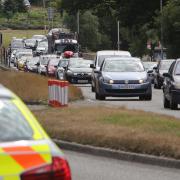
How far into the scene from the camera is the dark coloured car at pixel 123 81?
29.6 metres

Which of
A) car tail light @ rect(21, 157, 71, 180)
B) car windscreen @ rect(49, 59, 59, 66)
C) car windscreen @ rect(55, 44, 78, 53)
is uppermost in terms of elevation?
car tail light @ rect(21, 157, 71, 180)

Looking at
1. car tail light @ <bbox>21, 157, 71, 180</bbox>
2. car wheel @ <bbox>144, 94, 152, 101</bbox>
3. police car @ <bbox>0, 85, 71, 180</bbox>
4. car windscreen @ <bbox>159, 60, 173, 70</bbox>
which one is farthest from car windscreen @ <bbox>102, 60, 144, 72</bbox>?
car tail light @ <bbox>21, 157, 71, 180</bbox>

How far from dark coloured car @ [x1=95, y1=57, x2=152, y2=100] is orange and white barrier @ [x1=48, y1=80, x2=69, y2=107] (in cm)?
454

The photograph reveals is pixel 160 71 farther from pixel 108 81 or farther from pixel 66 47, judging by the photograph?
pixel 66 47

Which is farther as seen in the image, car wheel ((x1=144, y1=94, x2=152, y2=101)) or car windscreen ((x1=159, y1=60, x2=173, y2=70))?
car windscreen ((x1=159, y1=60, x2=173, y2=70))

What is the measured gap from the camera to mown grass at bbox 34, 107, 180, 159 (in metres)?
13.9

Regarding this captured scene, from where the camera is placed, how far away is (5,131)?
6199 mm

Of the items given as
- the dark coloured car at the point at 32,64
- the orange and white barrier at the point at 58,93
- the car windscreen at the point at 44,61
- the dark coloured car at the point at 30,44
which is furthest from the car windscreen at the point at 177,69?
the dark coloured car at the point at 30,44

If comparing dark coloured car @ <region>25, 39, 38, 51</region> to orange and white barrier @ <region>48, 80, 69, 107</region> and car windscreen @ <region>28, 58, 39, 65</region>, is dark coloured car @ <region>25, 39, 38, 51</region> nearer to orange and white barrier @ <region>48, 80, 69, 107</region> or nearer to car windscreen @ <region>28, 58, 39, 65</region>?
car windscreen @ <region>28, 58, 39, 65</region>

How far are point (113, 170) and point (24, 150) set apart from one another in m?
6.70

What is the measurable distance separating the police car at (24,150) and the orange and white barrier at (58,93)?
1762 cm

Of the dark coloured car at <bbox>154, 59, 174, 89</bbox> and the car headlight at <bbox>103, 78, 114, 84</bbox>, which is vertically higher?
the car headlight at <bbox>103, 78, 114, 84</bbox>

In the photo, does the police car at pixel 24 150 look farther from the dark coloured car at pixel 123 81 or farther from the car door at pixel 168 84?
the dark coloured car at pixel 123 81

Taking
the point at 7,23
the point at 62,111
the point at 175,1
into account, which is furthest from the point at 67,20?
the point at 62,111
